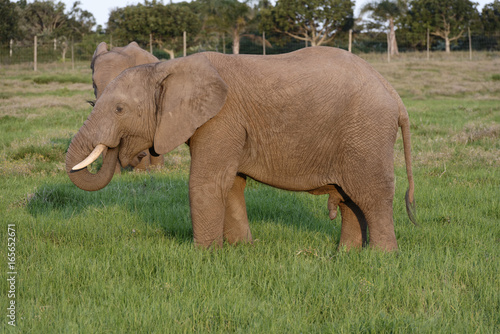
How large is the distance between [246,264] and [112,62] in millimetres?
6182

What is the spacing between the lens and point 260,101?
4.45m

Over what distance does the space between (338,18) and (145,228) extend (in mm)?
46870

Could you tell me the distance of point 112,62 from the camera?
30.6ft

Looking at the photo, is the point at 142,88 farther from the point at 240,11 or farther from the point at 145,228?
the point at 240,11

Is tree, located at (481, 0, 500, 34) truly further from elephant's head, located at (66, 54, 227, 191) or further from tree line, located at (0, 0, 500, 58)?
elephant's head, located at (66, 54, 227, 191)

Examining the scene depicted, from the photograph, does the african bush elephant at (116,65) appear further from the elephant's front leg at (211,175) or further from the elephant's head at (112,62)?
the elephant's front leg at (211,175)

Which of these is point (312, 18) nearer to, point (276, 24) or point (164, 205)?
point (276, 24)

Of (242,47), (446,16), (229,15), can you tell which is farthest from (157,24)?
(446,16)

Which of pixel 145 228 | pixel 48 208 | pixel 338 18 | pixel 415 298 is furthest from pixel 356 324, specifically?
pixel 338 18

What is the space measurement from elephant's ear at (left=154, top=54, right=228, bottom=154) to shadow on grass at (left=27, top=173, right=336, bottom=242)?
1.24 meters

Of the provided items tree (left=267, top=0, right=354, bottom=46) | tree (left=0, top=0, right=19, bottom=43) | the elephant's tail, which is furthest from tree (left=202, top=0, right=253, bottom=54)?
the elephant's tail

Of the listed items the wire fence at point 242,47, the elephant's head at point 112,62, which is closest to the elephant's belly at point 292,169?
the elephant's head at point 112,62

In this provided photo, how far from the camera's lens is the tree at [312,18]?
4909 centimetres

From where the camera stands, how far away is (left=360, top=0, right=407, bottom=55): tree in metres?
50.3
